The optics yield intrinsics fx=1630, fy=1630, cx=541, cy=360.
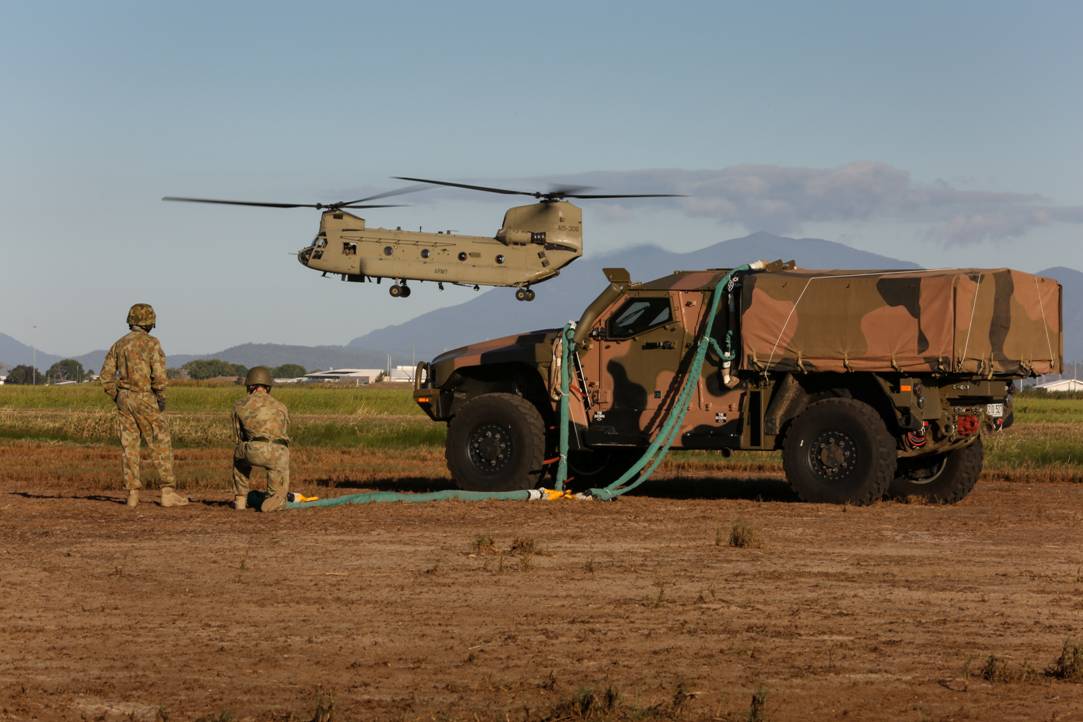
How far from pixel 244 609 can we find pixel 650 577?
2.83m

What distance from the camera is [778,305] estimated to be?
16.7 meters

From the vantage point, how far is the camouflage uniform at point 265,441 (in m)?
15.5

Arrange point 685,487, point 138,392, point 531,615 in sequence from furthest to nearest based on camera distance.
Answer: point 685,487 → point 138,392 → point 531,615

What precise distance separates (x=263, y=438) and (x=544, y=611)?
6.50 m

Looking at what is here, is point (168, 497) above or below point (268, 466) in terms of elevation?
below

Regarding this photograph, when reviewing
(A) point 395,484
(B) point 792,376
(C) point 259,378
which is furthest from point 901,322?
(A) point 395,484

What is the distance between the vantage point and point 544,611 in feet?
31.7

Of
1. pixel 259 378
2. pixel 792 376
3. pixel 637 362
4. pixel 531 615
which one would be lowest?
pixel 531 615

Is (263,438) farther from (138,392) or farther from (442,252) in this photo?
(442,252)

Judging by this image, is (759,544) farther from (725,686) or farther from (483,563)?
(725,686)

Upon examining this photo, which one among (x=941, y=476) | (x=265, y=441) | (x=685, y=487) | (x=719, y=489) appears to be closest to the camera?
(x=265, y=441)

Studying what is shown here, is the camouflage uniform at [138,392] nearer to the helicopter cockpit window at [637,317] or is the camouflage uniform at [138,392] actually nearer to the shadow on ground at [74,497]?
the shadow on ground at [74,497]

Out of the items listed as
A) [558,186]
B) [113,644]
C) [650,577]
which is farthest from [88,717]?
[558,186]

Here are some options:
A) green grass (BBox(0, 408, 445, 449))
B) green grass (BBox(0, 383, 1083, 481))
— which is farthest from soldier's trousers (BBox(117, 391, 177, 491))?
green grass (BBox(0, 408, 445, 449))
